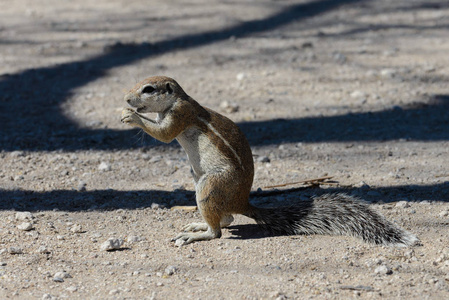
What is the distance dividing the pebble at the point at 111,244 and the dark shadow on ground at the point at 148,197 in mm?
716

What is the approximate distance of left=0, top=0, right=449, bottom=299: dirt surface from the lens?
3316 millimetres

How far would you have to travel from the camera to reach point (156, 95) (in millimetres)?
3775

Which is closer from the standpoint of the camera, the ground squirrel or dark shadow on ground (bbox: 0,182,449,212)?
the ground squirrel

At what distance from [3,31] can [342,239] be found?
791 cm

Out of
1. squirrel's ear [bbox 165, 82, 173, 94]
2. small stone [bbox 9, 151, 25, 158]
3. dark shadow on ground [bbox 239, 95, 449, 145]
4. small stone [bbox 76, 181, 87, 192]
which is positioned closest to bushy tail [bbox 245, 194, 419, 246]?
squirrel's ear [bbox 165, 82, 173, 94]

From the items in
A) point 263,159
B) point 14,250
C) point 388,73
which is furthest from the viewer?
point 388,73

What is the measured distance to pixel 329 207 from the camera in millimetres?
3785

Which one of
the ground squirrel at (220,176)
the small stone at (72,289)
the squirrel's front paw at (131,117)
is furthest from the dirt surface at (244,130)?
the squirrel's front paw at (131,117)

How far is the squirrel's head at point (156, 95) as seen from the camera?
3.78 meters

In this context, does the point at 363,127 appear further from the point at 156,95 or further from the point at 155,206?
the point at 156,95

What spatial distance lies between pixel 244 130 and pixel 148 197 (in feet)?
5.91

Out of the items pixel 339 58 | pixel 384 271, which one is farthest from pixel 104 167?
pixel 339 58

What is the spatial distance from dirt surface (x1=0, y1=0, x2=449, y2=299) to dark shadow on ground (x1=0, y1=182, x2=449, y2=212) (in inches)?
0.7

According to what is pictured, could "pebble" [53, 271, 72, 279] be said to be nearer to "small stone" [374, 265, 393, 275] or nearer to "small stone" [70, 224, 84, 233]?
"small stone" [70, 224, 84, 233]
